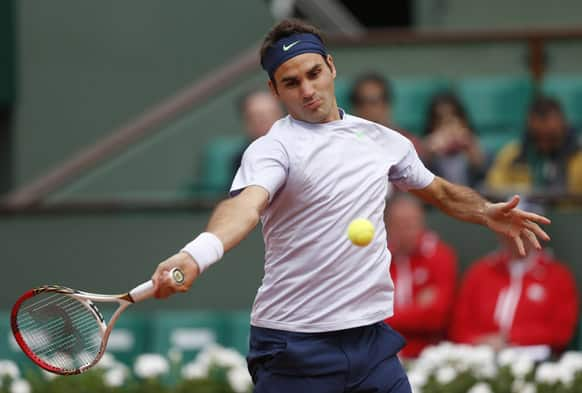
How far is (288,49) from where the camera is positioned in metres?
3.91

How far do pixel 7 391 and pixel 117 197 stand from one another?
6.84 ft

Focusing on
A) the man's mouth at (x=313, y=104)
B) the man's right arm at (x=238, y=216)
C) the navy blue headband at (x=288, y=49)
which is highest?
the navy blue headband at (x=288, y=49)

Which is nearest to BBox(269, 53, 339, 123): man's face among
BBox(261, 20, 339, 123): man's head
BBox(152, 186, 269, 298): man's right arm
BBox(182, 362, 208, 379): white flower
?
BBox(261, 20, 339, 123): man's head

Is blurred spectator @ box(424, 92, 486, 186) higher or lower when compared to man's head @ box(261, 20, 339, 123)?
lower

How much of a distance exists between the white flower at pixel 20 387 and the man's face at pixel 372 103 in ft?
8.40

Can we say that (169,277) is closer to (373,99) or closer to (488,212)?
(488,212)

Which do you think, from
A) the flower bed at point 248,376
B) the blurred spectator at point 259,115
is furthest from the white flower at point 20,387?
the blurred spectator at point 259,115

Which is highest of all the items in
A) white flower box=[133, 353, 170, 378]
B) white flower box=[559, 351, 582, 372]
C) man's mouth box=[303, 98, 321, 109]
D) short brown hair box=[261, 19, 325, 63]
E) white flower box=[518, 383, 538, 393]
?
short brown hair box=[261, 19, 325, 63]

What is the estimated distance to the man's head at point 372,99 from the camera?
23.9 ft

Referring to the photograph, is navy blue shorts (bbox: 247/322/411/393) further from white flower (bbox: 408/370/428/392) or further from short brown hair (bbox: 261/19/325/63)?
white flower (bbox: 408/370/428/392)

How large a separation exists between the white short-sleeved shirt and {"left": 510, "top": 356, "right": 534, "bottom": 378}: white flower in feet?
5.63

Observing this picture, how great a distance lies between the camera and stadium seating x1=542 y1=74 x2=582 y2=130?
26.5ft

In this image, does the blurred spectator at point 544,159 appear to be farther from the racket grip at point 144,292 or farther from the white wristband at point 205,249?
the racket grip at point 144,292

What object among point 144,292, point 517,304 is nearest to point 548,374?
point 517,304
